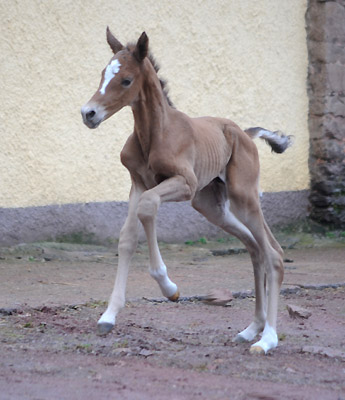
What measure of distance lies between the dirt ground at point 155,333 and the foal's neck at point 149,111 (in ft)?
3.83

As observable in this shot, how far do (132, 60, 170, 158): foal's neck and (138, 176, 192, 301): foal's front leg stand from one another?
11.8 inches

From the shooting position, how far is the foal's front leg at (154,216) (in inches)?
167

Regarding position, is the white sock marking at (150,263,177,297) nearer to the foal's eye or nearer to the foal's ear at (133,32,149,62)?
the foal's eye

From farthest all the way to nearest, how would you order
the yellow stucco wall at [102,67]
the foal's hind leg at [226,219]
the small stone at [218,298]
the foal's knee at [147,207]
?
the yellow stucco wall at [102,67], the small stone at [218,298], the foal's hind leg at [226,219], the foal's knee at [147,207]

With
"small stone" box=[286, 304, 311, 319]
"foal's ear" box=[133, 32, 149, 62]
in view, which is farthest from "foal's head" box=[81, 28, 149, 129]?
"small stone" box=[286, 304, 311, 319]

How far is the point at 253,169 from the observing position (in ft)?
16.6

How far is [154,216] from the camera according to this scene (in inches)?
168

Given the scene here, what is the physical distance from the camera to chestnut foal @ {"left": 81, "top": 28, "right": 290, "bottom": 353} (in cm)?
438

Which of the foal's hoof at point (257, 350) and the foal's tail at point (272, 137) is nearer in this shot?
the foal's hoof at point (257, 350)

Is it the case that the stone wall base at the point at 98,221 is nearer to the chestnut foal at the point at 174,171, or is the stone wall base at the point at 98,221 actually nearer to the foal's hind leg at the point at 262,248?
the chestnut foal at the point at 174,171

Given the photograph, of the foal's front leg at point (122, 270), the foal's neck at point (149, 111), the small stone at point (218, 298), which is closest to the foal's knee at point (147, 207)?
the foal's front leg at point (122, 270)

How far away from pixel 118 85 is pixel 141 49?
0.87ft

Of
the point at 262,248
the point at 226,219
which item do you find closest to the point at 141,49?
the point at 226,219

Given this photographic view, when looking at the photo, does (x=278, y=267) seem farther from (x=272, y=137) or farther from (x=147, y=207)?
(x=272, y=137)
